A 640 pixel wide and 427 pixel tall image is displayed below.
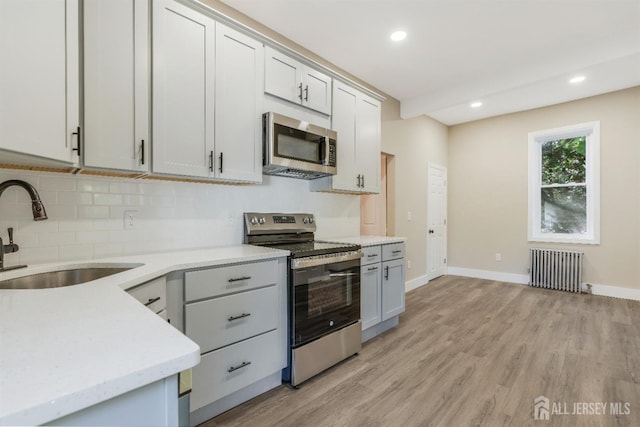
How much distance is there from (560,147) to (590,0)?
300 cm

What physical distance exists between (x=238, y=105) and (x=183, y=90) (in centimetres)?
41

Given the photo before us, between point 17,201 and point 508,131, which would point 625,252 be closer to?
point 508,131

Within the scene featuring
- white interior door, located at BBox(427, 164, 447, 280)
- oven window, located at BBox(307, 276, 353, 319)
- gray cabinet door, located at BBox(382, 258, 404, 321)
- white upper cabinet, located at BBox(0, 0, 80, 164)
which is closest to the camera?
white upper cabinet, located at BBox(0, 0, 80, 164)

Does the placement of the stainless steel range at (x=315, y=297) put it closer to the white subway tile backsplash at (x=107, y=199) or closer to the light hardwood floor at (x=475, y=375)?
the light hardwood floor at (x=475, y=375)

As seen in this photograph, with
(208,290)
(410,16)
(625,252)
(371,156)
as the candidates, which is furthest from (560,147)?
(208,290)

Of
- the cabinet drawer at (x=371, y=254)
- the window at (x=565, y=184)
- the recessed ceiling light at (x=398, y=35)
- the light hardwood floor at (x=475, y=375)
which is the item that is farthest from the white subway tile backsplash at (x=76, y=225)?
the window at (x=565, y=184)

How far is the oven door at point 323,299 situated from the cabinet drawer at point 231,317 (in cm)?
17

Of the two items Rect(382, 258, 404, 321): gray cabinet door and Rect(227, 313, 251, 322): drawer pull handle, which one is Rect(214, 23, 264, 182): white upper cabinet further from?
Rect(382, 258, 404, 321): gray cabinet door

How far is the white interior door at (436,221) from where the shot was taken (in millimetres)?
5348

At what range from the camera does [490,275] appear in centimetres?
Result: 546

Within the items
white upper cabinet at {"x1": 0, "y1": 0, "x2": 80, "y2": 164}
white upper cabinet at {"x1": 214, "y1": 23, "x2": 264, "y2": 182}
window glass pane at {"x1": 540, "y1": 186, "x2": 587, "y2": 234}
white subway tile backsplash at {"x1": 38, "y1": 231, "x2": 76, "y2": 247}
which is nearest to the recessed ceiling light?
white upper cabinet at {"x1": 214, "y1": 23, "x2": 264, "y2": 182}

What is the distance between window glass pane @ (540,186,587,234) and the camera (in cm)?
469

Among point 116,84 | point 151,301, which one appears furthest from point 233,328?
point 116,84

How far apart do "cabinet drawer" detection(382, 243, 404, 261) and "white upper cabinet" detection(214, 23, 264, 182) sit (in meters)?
1.48
